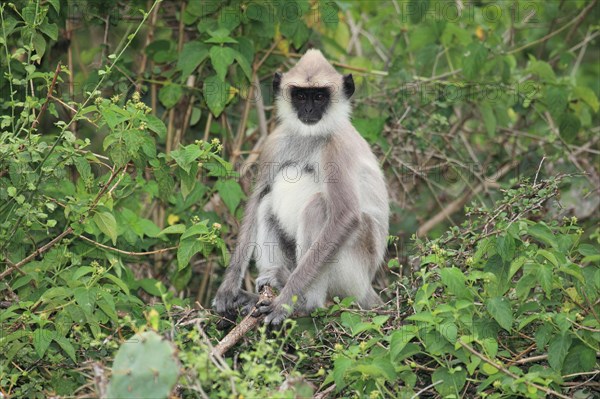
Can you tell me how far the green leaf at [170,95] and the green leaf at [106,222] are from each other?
178cm

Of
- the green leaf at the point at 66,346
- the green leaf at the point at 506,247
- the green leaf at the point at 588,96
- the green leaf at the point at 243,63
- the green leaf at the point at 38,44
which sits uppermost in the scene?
the green leaf at the point at 38,44

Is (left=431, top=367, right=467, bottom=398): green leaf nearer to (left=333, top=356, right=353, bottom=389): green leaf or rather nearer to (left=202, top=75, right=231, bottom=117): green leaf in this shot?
(left=333, top=356, right=353, bottom=389): green leaf

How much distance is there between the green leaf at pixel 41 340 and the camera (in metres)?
4.73

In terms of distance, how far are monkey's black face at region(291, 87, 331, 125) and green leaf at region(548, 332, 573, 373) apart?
2.26 m

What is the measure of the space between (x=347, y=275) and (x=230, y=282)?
0.74 metres

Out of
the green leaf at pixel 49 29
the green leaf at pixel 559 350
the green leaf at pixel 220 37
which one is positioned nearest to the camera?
the green leaf at pixel 559 350

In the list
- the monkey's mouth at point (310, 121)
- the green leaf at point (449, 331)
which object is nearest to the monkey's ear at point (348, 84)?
the monkey's mouth at point (310, 121)

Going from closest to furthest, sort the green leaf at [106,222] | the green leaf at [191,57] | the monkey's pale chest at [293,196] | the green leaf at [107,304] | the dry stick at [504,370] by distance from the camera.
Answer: the dry stick at [504,370]
the green leaf at [107,304]
the green leaf at [106,222]
the monkey's pale chest at [293,196]
the green leaf at [191,57]

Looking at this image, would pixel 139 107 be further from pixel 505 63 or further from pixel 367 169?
pixel 505 63

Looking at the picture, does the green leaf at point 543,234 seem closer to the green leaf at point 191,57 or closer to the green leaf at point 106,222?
the green leaf at point 106,222

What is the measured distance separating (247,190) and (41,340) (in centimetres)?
304

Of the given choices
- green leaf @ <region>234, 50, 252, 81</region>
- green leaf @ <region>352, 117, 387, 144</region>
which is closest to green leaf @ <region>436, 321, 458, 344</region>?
green leaf @ <region>234, 50, 252, 81</region>

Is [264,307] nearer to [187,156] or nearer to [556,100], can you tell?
[187,156]

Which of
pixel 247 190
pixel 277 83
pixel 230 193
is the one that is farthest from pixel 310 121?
pixel 247 190
